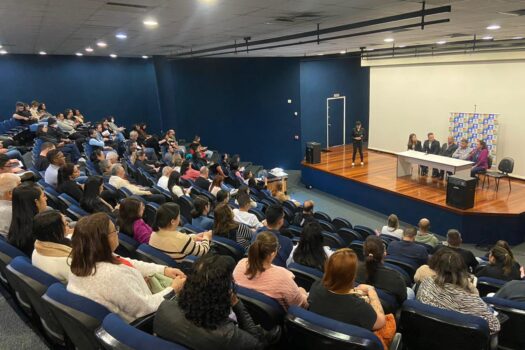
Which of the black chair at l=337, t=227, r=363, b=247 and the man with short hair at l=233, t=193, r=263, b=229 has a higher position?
the man with short hair at l=233, t=193, r=263, b=229

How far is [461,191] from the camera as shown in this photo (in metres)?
7.64

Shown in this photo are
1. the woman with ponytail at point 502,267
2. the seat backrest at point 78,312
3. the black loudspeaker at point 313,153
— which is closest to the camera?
the seat backrest at point 78,312

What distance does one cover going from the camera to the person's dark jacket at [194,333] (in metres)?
1.60

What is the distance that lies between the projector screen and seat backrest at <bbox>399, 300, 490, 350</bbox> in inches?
382

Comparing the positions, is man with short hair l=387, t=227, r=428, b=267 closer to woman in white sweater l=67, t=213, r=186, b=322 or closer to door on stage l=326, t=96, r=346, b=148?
woman in white sweater l=67, t=213, r=186, b=322

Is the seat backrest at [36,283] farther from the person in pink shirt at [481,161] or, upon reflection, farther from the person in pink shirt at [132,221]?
the person in pink shirt at [481,161]

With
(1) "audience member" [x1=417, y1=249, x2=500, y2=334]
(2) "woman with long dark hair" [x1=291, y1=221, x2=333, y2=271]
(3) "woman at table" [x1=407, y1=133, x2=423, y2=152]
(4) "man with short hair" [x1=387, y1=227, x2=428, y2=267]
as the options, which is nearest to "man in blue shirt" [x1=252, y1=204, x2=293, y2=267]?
(2) "woman with long dark hair" [x1=291, y1=221, x2=333, y2=271]

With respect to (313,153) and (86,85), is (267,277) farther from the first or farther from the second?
(86,85)

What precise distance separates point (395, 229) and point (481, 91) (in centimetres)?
726

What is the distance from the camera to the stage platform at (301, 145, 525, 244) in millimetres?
7496

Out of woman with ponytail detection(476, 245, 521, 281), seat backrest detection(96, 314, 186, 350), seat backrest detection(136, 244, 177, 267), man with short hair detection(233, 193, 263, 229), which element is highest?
seat backrest detection(96, 314, 186, 350)

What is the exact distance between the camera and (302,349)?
2.04 meters

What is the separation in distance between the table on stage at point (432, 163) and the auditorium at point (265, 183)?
0.07m

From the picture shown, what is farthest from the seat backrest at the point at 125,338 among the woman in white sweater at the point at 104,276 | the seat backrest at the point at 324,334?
the seat backrest at the point at 324,334
